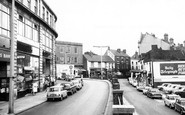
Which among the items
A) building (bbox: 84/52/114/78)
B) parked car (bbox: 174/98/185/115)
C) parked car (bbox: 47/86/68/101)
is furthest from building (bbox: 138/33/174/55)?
parked car (bbox: 47/86/68/101)

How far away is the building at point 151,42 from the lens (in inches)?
2682

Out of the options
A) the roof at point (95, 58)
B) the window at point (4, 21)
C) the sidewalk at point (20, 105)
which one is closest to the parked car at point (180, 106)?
the sidewalk at point (20, 105)

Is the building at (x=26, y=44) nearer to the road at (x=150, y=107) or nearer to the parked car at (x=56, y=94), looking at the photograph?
the parked car at (x=56, y=94)

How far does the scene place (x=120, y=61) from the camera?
8331 centimetres

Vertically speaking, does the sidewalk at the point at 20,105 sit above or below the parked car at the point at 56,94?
below

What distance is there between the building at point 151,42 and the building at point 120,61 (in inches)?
484

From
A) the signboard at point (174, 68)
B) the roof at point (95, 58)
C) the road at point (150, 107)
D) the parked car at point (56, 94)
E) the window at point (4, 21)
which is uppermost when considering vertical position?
the window at point (4, 21)

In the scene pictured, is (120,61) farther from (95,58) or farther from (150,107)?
(150,107)

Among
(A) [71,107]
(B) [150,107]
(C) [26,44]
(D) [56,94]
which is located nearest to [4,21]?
(C) [26,44]

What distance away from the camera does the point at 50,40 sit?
1508 inches

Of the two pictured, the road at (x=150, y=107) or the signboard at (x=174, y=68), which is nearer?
the road at (x=150, y=107)

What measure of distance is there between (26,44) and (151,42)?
51.0m

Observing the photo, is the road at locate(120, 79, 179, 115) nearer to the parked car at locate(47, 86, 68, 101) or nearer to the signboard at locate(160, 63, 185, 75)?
the parked car at locate(47, 86, 68, 101)

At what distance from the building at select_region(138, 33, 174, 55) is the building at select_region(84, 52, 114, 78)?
13.7m
